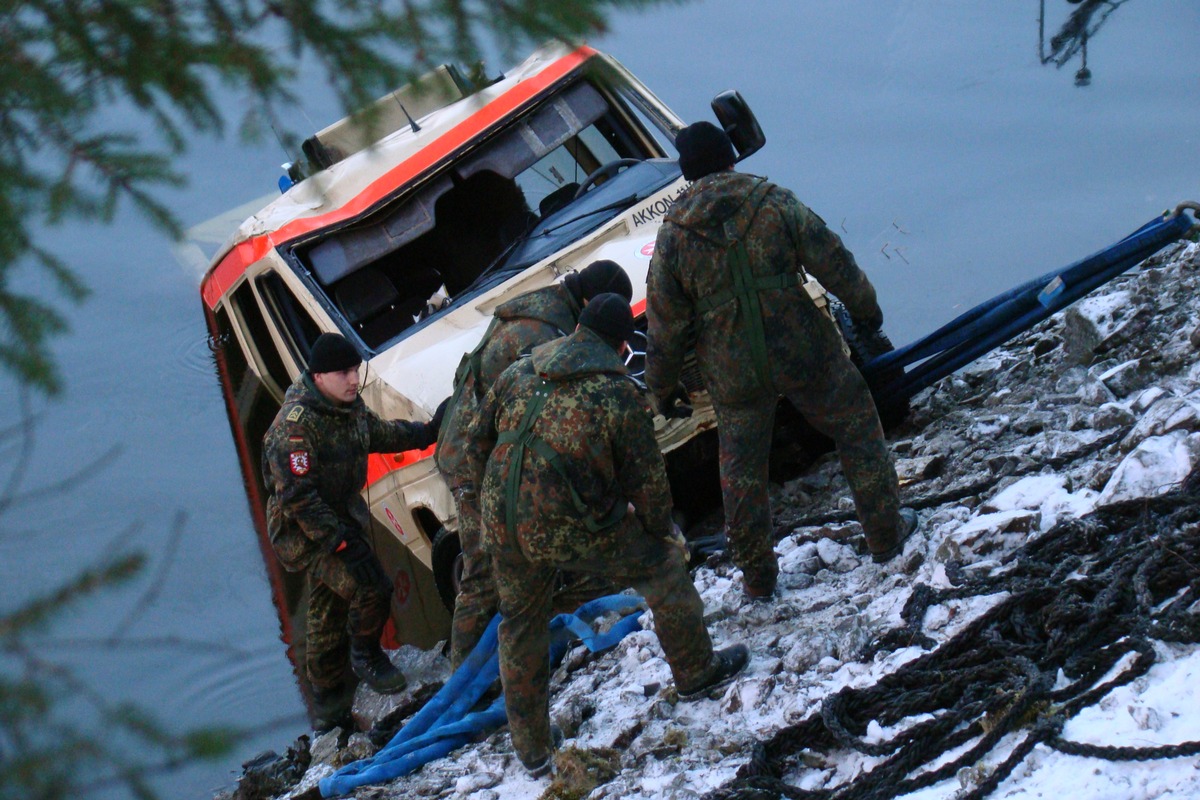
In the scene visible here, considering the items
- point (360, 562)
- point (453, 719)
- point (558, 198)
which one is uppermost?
point (558, 198)

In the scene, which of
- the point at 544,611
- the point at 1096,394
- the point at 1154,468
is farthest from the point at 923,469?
the point at 544,611

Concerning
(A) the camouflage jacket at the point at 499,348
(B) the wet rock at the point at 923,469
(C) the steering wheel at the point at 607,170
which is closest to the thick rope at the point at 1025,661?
(B) the wet rock at the point at 923,469

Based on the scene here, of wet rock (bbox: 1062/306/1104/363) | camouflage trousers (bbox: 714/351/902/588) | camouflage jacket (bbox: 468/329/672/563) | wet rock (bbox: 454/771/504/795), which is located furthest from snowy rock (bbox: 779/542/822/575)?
wet rock (bbox: 1062/306/1104/363)

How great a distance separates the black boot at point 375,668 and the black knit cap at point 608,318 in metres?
2.20

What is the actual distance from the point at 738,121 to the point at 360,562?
8.41 feet

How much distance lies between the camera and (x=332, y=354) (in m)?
4.95

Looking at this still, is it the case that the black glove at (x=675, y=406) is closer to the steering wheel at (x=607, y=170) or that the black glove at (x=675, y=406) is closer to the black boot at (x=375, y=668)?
the black boot at (x=375, y=668)

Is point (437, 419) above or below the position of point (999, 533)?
above

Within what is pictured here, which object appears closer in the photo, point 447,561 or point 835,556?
point 835,556

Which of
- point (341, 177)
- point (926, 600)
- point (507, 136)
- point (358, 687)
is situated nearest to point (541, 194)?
point (507, 136)

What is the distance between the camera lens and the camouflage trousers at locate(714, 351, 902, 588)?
14.8ft

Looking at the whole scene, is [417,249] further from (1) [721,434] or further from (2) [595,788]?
(2) [595,788]

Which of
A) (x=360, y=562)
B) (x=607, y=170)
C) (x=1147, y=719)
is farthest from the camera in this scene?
(x=607, y=170)

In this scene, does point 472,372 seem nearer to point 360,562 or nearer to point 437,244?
point 360,562
